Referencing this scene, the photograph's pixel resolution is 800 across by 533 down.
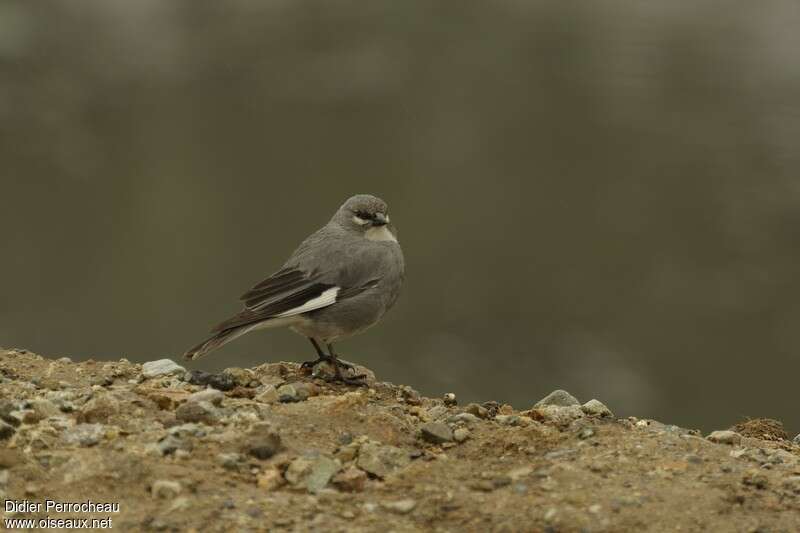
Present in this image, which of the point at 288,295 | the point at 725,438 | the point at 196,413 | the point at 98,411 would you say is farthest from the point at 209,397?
the point at 725,438

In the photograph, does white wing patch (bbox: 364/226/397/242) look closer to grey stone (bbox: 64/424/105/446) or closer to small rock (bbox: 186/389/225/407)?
small rock (bbox: 186/389/225/407)

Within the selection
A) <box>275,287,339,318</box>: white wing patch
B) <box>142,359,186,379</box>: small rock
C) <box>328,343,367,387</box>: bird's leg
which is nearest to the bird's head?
<box>275,287,339,318</box>: white wing patch

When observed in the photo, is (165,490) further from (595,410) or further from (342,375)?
(342,375)

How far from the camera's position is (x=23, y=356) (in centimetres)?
783

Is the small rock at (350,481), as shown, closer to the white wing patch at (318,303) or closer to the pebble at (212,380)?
the pebble at (212,380)

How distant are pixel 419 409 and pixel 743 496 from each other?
2113 millimetres

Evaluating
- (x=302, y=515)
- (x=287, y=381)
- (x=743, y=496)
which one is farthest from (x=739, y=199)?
(x=302, y=515)

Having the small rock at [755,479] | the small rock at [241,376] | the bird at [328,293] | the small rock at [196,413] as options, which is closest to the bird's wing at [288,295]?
the bird at [328,293]

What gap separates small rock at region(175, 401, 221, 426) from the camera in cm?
635

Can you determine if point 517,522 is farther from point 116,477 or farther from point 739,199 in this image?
point 739,199

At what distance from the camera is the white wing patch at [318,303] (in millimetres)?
8095

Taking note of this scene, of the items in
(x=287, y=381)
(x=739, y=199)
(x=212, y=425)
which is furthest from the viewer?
(x=739, y=199)

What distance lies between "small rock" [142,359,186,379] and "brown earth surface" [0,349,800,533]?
0.77 ft

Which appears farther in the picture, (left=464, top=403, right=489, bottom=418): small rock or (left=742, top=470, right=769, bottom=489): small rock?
(left=464, top=403, right=489, bottom=418): small rock
